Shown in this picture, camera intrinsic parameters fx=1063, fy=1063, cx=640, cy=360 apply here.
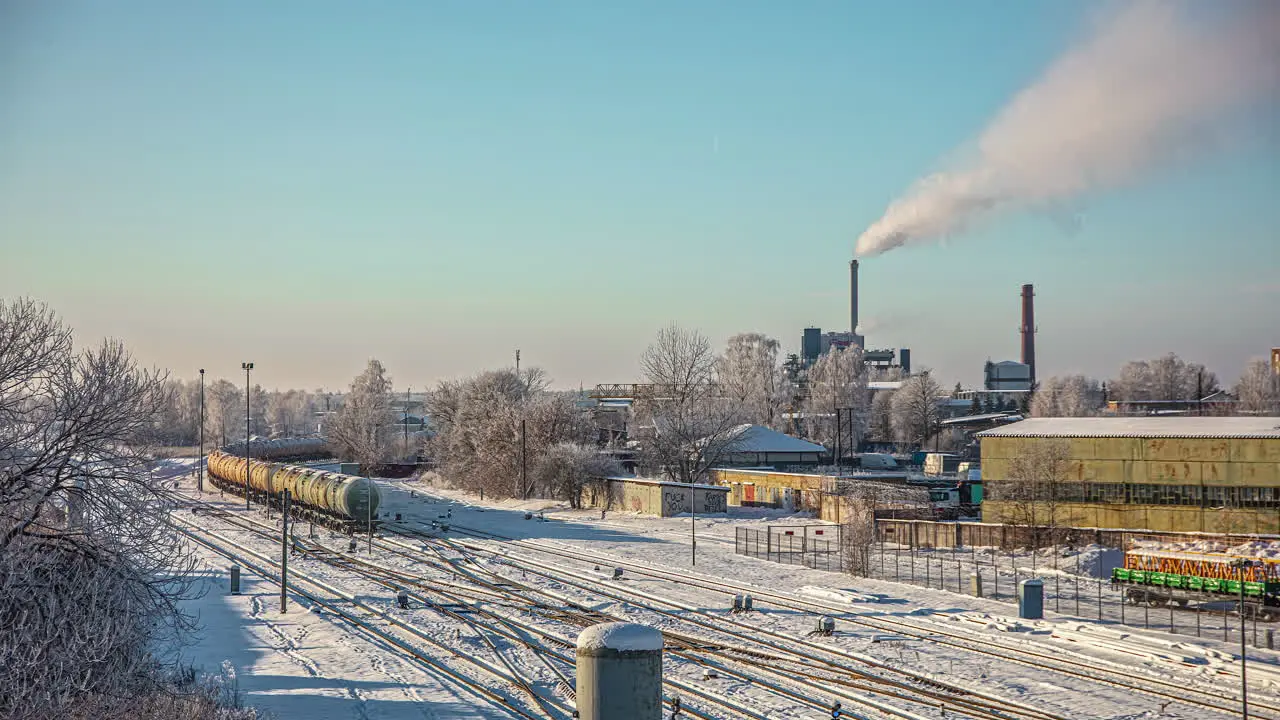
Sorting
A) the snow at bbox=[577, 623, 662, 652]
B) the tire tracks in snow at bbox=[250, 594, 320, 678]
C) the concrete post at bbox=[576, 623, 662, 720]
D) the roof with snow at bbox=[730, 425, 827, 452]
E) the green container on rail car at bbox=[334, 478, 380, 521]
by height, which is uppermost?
the snow at bbox=[577, 623, 662, 652]

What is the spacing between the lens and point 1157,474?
153ft

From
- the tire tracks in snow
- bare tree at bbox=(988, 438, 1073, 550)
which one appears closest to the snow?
the tire tracks in snow

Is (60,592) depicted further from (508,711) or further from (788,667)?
(788,667)

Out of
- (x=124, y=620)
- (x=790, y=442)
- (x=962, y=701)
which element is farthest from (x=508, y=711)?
(x=790, y=442)

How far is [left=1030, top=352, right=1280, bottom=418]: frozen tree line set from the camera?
433ft

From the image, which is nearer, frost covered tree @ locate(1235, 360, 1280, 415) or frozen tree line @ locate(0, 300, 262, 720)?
frozen tree line @ locate(0, 300, 262, 720)

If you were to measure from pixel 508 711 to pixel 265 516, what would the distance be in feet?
154

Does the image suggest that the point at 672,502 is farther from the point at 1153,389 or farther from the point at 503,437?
the point at 1153,389

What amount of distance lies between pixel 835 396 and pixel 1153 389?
53.3 m

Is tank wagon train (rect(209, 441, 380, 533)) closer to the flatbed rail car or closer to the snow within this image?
the flatbed rail car

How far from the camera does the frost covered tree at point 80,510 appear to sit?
16625mm

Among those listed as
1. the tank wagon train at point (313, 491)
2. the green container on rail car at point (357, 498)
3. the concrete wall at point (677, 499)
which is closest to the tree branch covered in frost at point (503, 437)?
the concrete wall at point (677, 499)

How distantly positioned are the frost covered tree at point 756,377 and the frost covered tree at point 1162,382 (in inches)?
2226

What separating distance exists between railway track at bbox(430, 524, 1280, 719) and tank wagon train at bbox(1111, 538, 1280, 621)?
23.2ft
